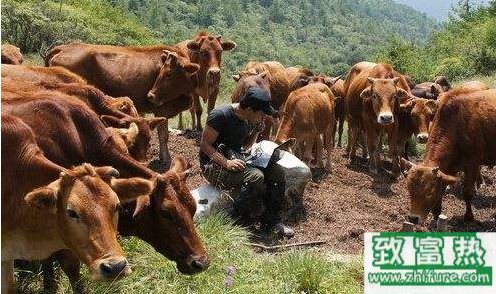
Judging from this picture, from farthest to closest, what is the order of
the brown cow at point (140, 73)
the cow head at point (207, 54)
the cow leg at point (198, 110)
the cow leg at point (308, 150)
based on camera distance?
the cow leg at point (198, 110), the cow head at point (207, 54), the cow leg at point (308, 150), the brown cow at point (140, 73)

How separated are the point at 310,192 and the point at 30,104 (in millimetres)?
6003

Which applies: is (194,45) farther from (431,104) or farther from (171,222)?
(171,222)

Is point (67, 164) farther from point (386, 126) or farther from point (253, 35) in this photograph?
point (253, 35)

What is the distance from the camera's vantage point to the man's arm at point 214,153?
300 inches

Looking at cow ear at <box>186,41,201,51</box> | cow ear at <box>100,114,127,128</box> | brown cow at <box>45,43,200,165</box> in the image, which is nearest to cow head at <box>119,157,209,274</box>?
cow ear at <box>100,114,127,128</box>

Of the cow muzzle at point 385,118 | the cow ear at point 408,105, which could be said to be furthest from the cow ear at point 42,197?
the cow ear at point 408,105

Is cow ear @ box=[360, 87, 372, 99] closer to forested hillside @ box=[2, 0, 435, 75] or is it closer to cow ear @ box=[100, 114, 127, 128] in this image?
cow ear @ box=[100, 114, 127, 128]

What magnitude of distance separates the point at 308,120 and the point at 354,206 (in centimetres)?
198

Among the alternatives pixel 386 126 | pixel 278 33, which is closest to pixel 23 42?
pixel 386 126

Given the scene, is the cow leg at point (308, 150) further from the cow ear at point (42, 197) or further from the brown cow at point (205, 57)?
the cow ear at point (42, 197)

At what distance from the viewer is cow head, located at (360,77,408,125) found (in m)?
11.5

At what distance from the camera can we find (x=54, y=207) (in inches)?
173

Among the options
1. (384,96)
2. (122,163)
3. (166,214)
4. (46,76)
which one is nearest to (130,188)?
(166,214)

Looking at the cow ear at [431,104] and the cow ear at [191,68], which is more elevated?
the cow ear at [431,104]
